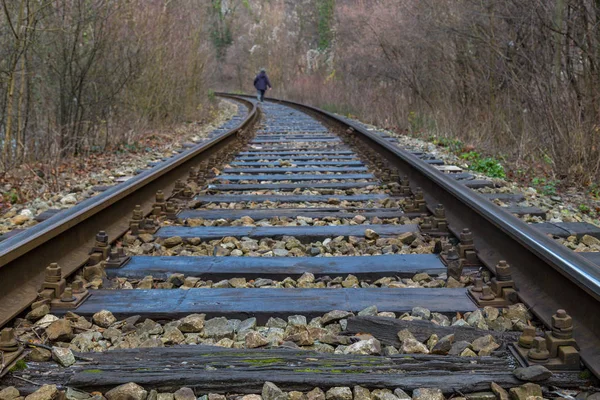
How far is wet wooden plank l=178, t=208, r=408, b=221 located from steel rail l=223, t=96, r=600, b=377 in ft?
1.45

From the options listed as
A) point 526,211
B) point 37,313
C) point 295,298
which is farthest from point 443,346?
point 526,211

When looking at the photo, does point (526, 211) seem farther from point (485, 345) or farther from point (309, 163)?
point (309, 163)

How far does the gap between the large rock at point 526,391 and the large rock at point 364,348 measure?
0.50 metres

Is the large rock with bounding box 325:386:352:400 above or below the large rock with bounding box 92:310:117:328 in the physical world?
above

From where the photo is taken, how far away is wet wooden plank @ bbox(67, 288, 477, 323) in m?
2.53

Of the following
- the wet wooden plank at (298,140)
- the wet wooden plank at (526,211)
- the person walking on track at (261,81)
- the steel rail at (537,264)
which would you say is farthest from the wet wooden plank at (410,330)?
the person walking on track at (261,81)

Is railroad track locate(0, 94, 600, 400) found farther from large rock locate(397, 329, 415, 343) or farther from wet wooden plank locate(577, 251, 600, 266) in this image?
wet wooden plank locate(577, 251, 600, 266)

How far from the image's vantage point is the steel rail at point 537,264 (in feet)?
6.85

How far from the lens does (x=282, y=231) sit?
12.7 feet

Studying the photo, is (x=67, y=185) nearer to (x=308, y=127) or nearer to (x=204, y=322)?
(x=204, y=322)

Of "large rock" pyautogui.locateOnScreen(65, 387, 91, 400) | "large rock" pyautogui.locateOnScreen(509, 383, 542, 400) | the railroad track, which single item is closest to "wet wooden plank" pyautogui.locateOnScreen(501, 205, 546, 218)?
the railroad track

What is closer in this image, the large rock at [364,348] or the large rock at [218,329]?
the large rock at [364,348]

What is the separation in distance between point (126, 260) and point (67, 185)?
2.98m

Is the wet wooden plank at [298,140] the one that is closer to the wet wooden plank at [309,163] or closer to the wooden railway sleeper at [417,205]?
the wet wooden plank at [309,163]
